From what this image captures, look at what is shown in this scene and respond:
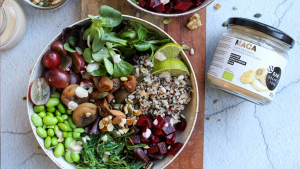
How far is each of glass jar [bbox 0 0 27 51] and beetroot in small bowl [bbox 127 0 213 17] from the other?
1.85 ft

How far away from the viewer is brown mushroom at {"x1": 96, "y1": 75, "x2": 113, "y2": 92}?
3.14 ft

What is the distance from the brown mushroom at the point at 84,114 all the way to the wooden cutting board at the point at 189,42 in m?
0.42

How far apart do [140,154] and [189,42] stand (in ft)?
1.84

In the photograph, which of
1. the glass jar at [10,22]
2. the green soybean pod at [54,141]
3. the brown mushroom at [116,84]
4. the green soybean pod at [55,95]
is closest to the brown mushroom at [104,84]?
the brown mushroom at [116,84]

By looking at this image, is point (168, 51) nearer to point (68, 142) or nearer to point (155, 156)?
point (155, 156)

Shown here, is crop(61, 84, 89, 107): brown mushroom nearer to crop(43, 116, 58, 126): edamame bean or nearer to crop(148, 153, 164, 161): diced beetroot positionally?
crop(43, 116, 58, 126): edamame bean

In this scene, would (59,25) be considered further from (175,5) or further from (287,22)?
(287,22)

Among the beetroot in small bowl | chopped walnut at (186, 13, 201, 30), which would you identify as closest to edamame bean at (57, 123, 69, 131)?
the beetroot in small bowl

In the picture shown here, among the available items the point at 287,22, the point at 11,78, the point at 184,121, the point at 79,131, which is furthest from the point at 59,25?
the point at 287,22

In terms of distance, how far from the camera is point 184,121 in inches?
41.9

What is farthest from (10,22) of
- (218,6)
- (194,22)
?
(218,6)

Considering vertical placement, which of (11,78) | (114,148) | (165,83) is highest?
(165,83)

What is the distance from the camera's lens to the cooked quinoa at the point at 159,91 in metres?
1.01

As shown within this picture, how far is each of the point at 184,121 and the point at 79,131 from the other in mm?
463
